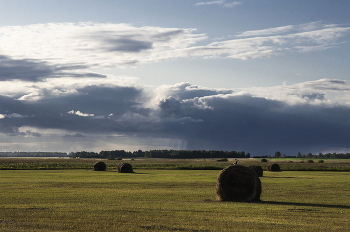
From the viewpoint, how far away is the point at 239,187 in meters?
25.6

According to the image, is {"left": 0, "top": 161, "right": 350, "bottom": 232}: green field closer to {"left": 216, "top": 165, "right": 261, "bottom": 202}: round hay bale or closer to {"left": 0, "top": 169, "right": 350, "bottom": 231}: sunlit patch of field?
{"left": 0, "top": 169, "right": 350, "bottom": 231}: sunlit patch of field

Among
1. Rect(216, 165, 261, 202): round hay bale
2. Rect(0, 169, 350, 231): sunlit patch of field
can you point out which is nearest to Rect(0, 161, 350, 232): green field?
Rect(0, 169, 350, 231): sunlit patch of field

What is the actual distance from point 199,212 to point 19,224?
24.6ft

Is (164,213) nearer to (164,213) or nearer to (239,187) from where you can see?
(164,213)

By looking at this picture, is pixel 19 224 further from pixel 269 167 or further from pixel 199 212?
pixel 269 167

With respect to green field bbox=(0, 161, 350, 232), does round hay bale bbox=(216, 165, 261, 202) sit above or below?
above

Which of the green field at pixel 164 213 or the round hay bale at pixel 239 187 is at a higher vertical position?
the round hay bale at pixel 239 187

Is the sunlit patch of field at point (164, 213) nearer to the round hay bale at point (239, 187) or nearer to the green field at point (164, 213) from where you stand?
the green field at point (164, 213)

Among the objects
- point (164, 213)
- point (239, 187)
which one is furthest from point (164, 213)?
point (239, 187)

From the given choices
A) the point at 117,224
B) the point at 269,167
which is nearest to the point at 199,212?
the point at 117,224

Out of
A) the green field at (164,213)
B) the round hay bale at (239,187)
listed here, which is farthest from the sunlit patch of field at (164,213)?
the round hay bale at (239,187)

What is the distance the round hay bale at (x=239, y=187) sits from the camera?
25.5 metres

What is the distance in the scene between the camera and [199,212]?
1975 cm

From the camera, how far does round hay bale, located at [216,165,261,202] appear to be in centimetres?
2547
